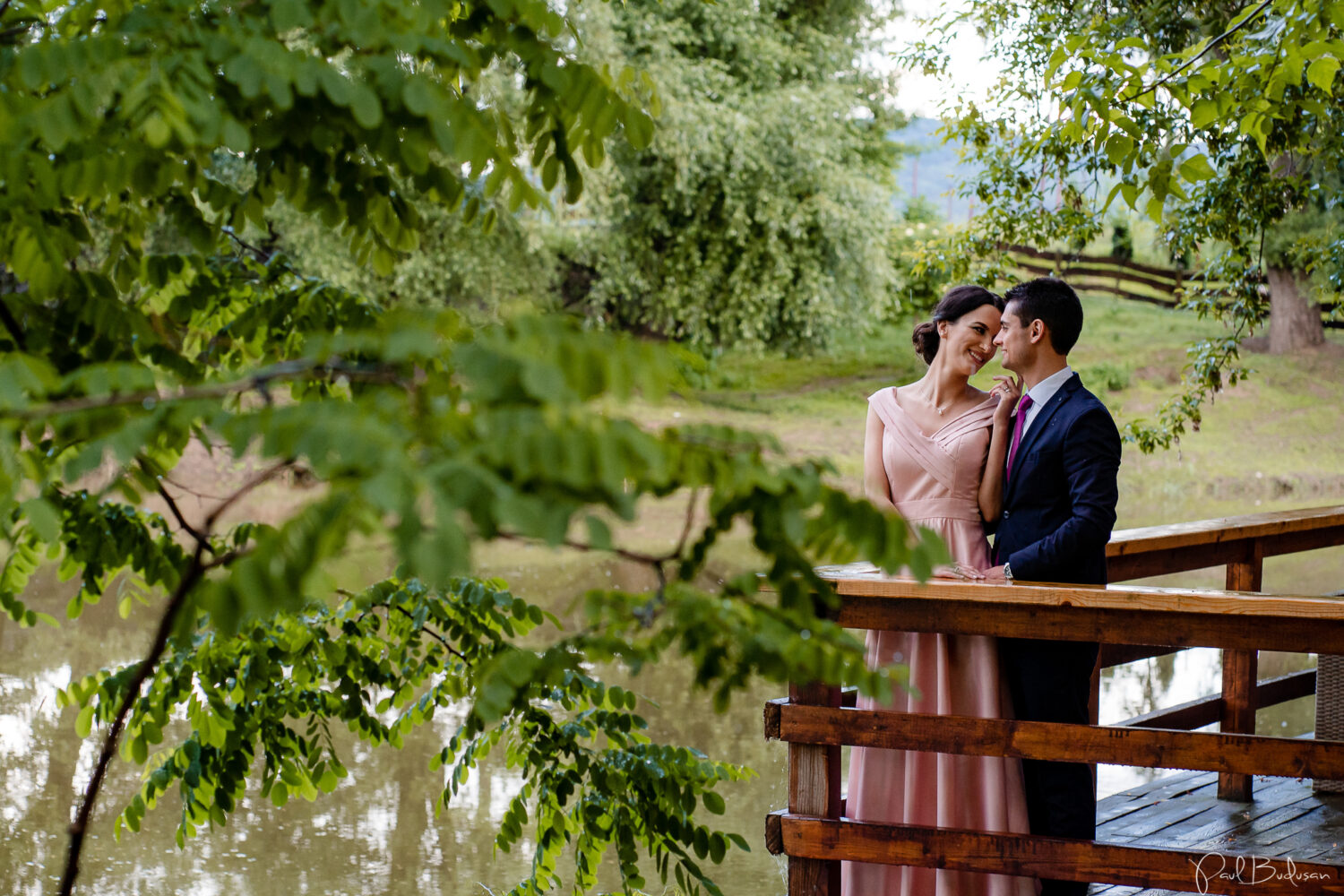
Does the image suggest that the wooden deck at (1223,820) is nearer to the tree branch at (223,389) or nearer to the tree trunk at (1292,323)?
the tree branch at (223,389)

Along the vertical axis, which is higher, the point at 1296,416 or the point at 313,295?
the point at 1296,416

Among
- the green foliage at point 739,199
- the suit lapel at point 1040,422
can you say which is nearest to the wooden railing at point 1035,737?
the suit lapel at point 1040,422

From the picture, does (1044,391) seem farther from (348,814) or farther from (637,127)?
(348,814)

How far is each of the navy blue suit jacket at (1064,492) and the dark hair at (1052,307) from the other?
0.39 feet

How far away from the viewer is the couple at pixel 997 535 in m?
3.12

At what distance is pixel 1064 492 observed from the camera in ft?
10.5

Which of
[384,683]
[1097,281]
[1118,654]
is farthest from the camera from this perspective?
[1097,281]

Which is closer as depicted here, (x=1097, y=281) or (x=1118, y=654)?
(x=1118, y=654)

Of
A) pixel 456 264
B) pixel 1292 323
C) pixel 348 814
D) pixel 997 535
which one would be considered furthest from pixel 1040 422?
pixel 1292 323

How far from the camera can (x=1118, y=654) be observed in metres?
4.30

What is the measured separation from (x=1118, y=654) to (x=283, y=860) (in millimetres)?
3956

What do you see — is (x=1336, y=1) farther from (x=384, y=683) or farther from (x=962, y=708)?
(x=384, y=683)

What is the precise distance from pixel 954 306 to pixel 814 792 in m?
1.34

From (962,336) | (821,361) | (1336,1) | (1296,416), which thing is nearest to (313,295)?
(962,336)
